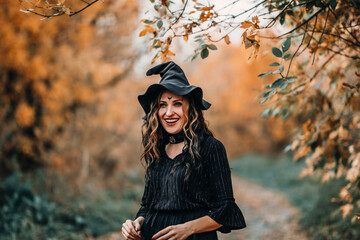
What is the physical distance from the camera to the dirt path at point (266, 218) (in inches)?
244

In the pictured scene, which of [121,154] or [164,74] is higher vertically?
[121,154]

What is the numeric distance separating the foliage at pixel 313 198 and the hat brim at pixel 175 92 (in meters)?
0.92

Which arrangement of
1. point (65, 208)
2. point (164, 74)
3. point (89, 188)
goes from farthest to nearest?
point (89, 188) < point (65, 208) < point (164, 74)

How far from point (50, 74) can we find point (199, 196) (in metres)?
5.81

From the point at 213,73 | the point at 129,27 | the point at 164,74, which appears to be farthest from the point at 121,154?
the point at 213,73

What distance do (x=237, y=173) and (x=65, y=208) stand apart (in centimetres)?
1275

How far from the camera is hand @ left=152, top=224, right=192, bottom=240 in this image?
195 cm

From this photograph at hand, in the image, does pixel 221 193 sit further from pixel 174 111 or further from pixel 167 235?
pixel 174 111

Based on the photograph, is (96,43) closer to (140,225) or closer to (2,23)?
(2,23)

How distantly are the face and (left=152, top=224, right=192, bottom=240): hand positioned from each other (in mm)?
651

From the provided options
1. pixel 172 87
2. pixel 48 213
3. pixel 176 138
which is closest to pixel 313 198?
pixel 48 213

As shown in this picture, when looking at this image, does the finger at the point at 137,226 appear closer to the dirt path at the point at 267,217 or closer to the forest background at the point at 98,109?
the forest background at the point at 98,109

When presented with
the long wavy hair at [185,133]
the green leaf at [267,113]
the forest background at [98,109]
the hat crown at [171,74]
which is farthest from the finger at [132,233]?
the green leaf at [267,113]

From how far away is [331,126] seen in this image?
134 inches
